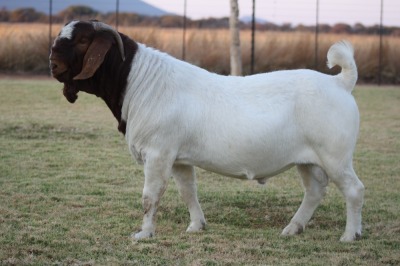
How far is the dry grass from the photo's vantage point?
27.4m

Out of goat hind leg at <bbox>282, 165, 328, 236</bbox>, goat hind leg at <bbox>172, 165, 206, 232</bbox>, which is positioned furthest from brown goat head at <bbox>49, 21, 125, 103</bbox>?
goat hind leg at <bbox>282, 165, 328, 236</bbox>

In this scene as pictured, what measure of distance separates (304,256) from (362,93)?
1764 centimetres

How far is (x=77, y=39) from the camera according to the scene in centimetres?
746

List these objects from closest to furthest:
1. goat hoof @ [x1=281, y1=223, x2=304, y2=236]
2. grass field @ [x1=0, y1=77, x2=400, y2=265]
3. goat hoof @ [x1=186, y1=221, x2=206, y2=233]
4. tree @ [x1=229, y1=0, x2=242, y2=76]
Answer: grass field @ [x1=0, y1=77, x2=400, y2=265], goat hoof @ [x1=281, y1=223, x2=304, y2=236], goat hoof @ [x1=186, y1=221, x2=206, y2=233], tree @ [x1=229, y1=0, x2=242, y2=76]

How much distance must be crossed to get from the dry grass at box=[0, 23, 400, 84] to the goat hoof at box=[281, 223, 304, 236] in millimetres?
19780

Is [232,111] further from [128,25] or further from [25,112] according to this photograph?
[128,25]

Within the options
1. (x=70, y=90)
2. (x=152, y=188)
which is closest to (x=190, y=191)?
(x=152, y=188)

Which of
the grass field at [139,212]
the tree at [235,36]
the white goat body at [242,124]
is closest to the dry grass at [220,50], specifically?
the tree at [235,36]

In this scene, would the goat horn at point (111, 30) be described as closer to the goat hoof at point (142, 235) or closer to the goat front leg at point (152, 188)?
the goat front leg at point (152, 188)

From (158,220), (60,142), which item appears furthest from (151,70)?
(60,142)

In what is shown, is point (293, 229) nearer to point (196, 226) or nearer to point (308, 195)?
point (308, 195)

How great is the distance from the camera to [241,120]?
24.3ft

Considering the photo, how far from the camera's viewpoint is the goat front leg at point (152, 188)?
7.41 metres

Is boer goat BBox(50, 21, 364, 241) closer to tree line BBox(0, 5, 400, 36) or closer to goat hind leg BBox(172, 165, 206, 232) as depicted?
goat hind leg BBox(172, 165, 206, 232)
